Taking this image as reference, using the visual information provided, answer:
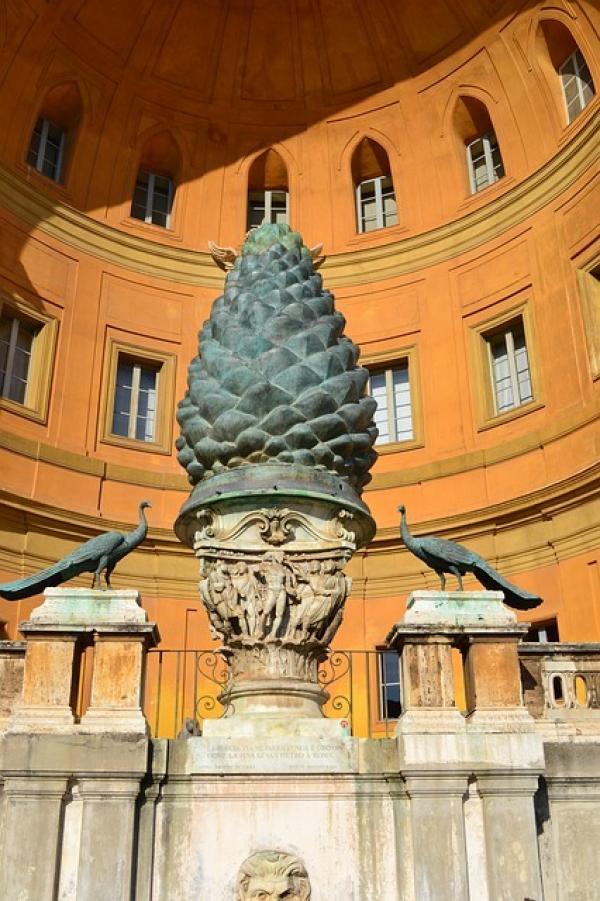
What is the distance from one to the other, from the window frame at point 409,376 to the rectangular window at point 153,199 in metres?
5.42

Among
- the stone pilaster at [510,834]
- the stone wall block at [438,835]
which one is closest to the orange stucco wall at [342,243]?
the stone pilaster at [510,834]

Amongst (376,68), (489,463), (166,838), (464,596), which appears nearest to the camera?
(166,838)

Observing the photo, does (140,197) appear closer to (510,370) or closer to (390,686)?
(510,370)

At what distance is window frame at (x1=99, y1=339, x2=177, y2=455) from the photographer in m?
18.0

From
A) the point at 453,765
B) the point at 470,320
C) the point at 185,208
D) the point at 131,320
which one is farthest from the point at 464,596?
the point at 185,208

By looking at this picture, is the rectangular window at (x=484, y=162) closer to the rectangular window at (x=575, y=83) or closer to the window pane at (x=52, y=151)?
the rectangular window at (x=575, y=83)

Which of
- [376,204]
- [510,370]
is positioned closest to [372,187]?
[376,204]

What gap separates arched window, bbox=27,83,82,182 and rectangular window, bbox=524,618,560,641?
1234 centimetres

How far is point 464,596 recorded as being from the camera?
5953mm

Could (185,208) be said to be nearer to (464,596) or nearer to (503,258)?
(503,258)

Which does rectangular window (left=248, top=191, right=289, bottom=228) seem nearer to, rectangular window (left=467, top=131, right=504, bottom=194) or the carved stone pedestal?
rectangular window (left=467, top=131, right=504, bottom=194)

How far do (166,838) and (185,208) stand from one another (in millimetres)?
16543

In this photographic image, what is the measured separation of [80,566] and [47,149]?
1490 centimetres

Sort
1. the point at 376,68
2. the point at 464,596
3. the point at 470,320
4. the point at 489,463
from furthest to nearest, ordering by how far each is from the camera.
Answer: the point at 376,68
the point at 470,320
the point at 489,463
the point at 464,596
